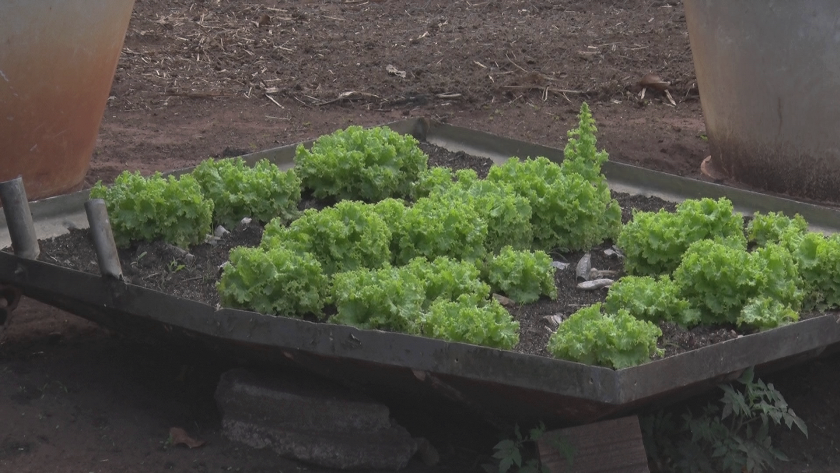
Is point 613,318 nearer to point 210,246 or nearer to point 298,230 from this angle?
point 298,230

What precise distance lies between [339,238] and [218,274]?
0.53 metres

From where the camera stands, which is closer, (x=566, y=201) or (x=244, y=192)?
(x=566, y=201)

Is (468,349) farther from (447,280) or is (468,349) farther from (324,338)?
(447,280)

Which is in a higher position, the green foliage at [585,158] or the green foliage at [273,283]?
the green foliage at [273,283]

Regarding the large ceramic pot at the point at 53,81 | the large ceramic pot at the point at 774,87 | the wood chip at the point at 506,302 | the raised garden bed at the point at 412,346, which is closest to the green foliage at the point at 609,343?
the raised garden bed at the point at 412,346

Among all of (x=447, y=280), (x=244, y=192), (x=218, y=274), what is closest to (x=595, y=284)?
(x=447, y=280)

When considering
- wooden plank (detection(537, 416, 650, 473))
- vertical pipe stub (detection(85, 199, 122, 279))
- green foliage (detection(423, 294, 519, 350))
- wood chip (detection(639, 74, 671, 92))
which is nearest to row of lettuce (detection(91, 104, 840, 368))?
green foliage (detection(423, 294, 519, 350))

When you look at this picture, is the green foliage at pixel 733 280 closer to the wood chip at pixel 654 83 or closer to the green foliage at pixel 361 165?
the green foliage at pixel 361 165

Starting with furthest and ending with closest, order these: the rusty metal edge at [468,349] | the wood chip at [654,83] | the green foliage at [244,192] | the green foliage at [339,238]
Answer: the wood chip at [654,83] → the green foliage at [244,192] → the green foliage at [339,238] → the rusty metal edge at [468,349]

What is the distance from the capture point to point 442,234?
3.92 meters

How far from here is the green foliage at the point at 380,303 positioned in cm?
329

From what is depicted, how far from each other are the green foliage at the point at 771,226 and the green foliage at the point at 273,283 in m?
1.78

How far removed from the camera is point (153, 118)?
Result: 7.16 m

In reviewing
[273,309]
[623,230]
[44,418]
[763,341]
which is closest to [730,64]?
[623,230]
